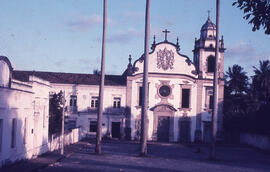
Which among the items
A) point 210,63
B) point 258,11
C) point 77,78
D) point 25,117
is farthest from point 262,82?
point 258,11

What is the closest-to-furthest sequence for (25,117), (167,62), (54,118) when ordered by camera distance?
(25,117), (54,118), (167,62)

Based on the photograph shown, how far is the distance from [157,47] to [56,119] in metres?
14.0

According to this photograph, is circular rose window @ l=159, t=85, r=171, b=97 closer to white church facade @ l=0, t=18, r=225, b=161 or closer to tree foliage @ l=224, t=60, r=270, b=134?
white church facade @ l=0, t=18, r=225, b=161

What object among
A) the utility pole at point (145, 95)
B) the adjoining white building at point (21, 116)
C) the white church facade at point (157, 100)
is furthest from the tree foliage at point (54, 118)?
the utility pole at point (145, 95)

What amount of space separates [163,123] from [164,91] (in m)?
3.34

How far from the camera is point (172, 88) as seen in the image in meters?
41.9

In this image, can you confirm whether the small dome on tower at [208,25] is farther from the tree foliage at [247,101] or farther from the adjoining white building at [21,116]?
the adjoining white building at [21,116]

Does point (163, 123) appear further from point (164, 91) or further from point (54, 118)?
point (54, 118)

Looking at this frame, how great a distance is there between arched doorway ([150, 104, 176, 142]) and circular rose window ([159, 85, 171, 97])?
1.19 meters

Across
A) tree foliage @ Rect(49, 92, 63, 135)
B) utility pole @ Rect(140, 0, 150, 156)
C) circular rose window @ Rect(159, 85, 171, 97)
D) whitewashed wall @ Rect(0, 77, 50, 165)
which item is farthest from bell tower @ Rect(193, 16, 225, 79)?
Answer: whitewashed wall @ Rect(0, 77, 50, 165)

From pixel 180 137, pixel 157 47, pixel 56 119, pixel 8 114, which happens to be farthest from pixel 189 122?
pixel 8 114

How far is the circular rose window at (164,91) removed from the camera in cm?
4194

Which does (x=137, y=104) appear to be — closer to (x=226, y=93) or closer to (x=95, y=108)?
(x=95, y=108)

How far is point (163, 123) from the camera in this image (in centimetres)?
4191
